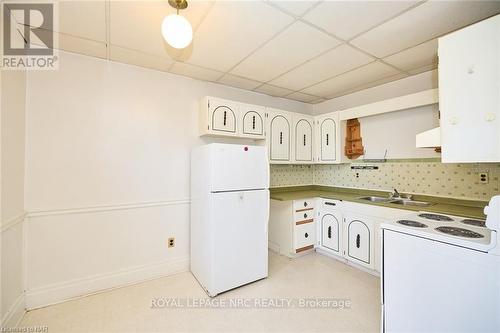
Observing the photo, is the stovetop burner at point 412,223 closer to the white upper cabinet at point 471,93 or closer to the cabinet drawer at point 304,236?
the white upper cabinet at point 471,93

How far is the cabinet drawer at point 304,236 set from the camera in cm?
300

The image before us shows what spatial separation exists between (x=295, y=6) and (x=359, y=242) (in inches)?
99.8

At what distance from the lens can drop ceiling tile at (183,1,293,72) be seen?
5.08 ft

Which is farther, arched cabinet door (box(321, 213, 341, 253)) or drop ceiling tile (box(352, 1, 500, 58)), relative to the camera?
arched cabinet door (box(321, 213, 341, 253))

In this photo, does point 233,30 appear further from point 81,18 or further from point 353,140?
point 353,140

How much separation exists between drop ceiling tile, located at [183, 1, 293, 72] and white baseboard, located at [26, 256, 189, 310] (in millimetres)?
2303

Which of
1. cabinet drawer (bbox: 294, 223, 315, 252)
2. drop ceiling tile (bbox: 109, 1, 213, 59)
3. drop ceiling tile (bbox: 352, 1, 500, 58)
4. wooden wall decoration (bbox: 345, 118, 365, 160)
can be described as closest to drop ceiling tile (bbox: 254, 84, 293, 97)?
wooden wall decoration (bbox: 345, 118, 365, 160)

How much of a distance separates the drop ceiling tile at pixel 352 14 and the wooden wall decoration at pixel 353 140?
1706 millimetres

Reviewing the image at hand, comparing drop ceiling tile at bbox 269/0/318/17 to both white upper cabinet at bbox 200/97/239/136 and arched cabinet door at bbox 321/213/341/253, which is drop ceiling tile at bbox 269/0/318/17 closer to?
white upper cabinet at bbox 200/97/239/136

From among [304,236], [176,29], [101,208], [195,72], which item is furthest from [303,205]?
[176,29]

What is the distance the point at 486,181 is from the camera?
2.21 meters

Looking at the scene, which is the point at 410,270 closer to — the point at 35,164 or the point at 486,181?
the point at 486,181

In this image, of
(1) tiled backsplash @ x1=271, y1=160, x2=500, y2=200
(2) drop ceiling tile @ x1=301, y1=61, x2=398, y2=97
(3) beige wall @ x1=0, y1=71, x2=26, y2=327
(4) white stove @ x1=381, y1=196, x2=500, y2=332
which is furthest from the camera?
(2) drop ceiling tile @ x1=301, y1=61, x2=398, y2=97

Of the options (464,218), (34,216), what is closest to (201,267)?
(34,216)
